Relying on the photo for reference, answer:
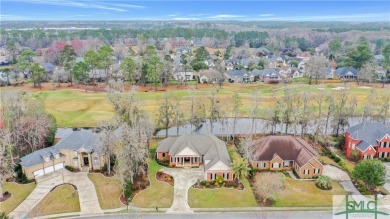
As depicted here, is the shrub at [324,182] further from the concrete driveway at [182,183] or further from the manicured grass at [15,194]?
the manicured grass at [15,194]

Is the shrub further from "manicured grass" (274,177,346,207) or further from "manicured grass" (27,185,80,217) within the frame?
"manicured grass" (27,185,80,217)

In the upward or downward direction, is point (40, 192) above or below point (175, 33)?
below

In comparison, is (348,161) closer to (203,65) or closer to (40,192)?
(40,192)

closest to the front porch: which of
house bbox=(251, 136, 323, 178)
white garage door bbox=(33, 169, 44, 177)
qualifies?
house bbox=(251, 136, 323, 178)

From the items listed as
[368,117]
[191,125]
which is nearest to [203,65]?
[191,125]

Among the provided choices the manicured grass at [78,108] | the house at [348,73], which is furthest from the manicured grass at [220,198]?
the house at [348,73]
